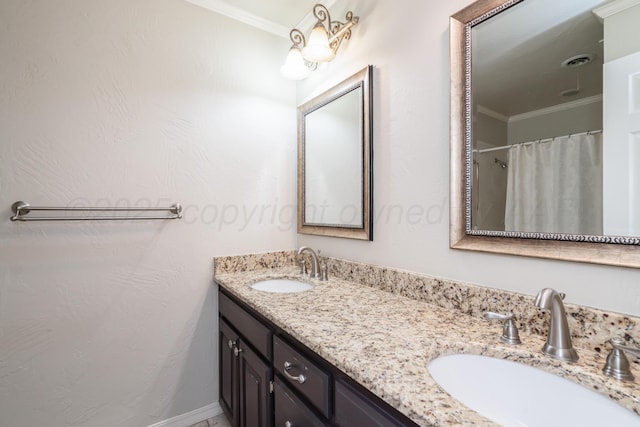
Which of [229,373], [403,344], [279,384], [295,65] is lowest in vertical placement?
[229,373]

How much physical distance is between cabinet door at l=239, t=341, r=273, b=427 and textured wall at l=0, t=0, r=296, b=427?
0.49m

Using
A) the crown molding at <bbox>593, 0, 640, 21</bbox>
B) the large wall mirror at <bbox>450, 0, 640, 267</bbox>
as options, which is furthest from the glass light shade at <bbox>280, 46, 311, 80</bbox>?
the crown molding at <bbox>593, 0, 640, 21</bbox>

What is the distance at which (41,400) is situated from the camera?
1321 mm

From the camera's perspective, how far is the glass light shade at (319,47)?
1.53 meters

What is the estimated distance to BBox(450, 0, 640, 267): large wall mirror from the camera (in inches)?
28.2

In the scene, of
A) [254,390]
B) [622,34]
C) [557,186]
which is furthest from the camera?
[254,390]

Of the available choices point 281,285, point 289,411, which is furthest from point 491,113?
point 281,285

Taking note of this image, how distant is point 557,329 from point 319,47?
1527mm

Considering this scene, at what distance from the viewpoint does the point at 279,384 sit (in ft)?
3.37

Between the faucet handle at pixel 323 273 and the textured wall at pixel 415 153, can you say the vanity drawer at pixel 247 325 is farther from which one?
the textured wall at pixel 415 153

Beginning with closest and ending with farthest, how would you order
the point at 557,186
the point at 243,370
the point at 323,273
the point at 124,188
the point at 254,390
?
the point at 557,186
the point at 254,390
the point at 243,370
the point at 124,188
the point at 323,273

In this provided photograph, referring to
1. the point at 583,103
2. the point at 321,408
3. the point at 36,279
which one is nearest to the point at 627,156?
the point at 583,103

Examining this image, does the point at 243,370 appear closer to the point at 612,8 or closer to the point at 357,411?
the point at 357,411

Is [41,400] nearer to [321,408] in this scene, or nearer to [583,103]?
[321,408]
